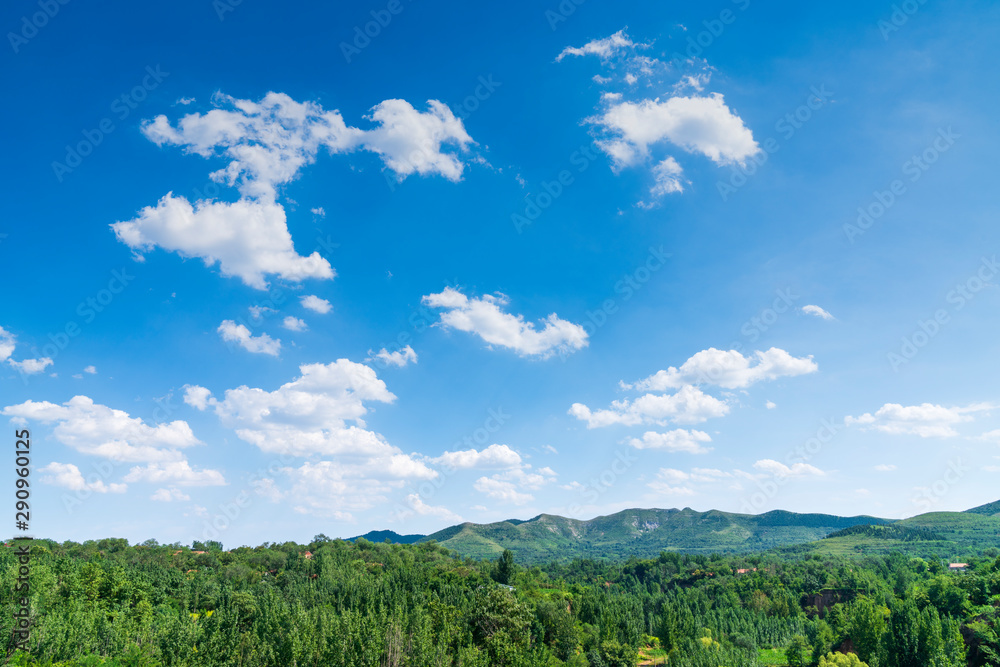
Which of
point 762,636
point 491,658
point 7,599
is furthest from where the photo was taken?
point 762,636

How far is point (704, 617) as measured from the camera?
14600 cm

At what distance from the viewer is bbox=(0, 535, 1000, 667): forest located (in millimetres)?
63344

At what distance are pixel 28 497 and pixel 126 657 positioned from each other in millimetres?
35635

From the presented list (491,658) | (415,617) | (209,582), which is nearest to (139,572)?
(209,582)

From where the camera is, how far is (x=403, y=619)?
249ft

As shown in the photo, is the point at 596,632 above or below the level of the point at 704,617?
above

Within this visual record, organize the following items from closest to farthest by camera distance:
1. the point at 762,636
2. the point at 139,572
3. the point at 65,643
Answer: the point at 65,643
the point at 139,572
the point at 762,636

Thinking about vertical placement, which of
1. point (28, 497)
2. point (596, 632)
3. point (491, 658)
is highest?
point (28, 497)

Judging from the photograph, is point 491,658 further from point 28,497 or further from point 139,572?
point 139,572

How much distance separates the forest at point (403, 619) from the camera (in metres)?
63.3

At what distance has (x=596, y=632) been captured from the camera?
10225 cm

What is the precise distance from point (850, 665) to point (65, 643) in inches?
4049

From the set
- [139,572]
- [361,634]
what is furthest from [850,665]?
[139,572]

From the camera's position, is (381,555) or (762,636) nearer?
(762,636)
